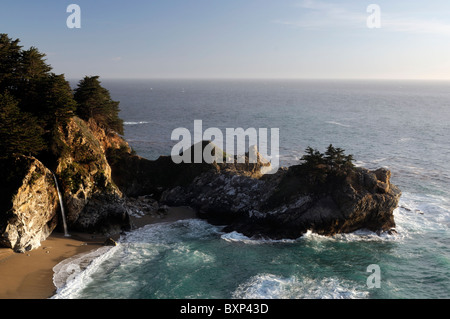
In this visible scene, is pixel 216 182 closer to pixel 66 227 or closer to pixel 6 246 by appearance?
pixel 66 227

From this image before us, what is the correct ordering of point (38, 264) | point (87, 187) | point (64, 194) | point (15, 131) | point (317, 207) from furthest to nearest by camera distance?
1. point (87, 187)
2. point (317, 207)
3. point (64, 194)
4. point (15, 131)
5. point (38, 264)

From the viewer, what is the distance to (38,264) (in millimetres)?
31078

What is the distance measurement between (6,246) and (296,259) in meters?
27.6

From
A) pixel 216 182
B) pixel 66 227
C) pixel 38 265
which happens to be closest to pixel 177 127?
pixel 216 182

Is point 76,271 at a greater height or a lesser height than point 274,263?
greater

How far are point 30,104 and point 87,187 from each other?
10992 mm

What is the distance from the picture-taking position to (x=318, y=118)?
13638cm

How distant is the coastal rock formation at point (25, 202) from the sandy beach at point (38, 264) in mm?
1085

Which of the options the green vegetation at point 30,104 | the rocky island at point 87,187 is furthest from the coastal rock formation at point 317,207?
the green vegetation at point 30,104

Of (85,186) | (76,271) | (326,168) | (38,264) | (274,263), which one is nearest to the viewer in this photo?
(76,271)

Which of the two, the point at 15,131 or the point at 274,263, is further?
the point at 274,263

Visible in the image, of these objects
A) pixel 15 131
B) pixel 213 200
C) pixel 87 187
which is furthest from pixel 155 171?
pixel 15 131

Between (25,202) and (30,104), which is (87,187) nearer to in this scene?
(25,202)

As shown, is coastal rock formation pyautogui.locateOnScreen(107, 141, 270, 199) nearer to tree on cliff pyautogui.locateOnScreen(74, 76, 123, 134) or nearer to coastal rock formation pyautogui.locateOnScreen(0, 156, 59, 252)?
tree on cliff pyautogui.locateOnScreen(74, 76, 123, 134)
